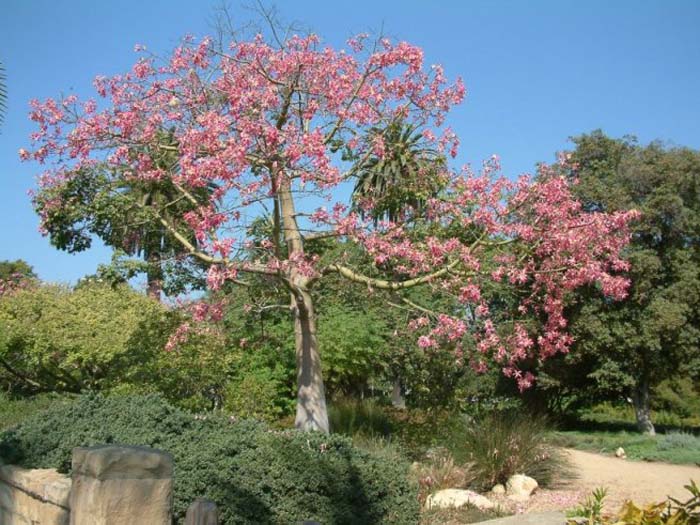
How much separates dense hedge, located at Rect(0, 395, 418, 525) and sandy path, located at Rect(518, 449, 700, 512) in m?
4.27

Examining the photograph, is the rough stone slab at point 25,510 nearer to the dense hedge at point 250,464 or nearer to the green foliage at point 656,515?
the dense hedge at point 250,464

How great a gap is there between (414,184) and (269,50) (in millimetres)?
2939

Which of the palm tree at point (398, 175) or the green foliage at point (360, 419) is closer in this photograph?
the palm tree at point (398, 175)

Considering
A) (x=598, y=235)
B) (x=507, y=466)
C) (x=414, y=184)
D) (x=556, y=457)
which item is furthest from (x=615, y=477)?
(x=414, y=184)

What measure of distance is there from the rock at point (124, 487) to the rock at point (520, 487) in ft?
24.0

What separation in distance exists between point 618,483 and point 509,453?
2612 mm

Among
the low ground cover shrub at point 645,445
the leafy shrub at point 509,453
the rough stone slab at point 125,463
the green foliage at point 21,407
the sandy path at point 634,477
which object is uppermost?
the green foliage at point 21,407

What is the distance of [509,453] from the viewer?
35.1ft

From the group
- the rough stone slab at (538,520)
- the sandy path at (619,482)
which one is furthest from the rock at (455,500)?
the rough stone slab at (538,520)

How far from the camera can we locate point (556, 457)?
1170 centimetres

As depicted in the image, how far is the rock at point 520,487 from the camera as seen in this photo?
10.1 m

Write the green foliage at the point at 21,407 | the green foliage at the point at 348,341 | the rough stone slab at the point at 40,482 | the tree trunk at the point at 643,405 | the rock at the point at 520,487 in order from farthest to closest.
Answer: the tree trunk at the point at 643,405 → the green foliage at the point at 348,341 → the green foliage at the point at 21,407 → the rock at the point at 520,487 → the rough stone slab at the point at 40,482

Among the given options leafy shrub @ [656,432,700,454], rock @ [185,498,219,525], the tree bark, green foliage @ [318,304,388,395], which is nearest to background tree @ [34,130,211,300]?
the tree bark

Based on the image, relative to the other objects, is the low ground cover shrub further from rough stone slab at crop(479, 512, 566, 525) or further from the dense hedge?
rough stone slab at crop(479, 512, 566, 525)
